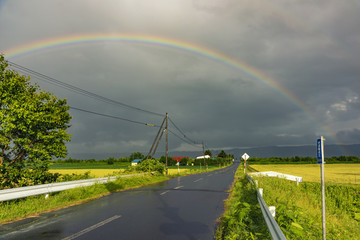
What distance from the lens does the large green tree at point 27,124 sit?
1075 centimetres

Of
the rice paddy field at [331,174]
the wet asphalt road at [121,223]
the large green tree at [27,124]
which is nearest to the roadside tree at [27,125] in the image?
the large green tree at [27,124]

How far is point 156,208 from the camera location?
895 cm

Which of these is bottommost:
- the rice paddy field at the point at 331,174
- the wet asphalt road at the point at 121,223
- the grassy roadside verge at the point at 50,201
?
the rice paddy field at the point at 331,174

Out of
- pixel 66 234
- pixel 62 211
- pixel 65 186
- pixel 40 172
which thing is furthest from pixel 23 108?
pixel 66 234

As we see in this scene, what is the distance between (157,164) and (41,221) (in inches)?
791

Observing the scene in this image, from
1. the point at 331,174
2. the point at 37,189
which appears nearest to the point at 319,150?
the point at 37,189

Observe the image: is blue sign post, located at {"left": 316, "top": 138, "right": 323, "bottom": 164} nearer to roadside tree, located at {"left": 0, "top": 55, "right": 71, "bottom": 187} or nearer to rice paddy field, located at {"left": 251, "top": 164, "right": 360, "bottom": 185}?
roadside tree, located at {"left": 0, "top": 55, "right": 71, "bottom": 187}

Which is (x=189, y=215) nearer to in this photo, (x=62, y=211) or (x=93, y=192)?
(x=62, y=211)

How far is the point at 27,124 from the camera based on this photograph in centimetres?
1124

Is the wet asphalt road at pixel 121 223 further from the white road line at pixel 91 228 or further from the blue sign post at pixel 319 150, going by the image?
the blue sign post at pixel 319 150

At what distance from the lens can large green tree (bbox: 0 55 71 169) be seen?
10.8m

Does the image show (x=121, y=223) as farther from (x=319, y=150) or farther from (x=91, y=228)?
(x=319, y=150)

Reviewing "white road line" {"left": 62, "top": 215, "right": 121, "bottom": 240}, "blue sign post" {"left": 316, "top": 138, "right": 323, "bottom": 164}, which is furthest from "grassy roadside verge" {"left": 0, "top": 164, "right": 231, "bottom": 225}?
"blue sign post" {"left": 316, "top": 138, "right": 323, "bottom": 164}

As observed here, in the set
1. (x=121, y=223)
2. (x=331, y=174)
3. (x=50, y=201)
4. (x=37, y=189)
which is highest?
(x=37, y=189)
